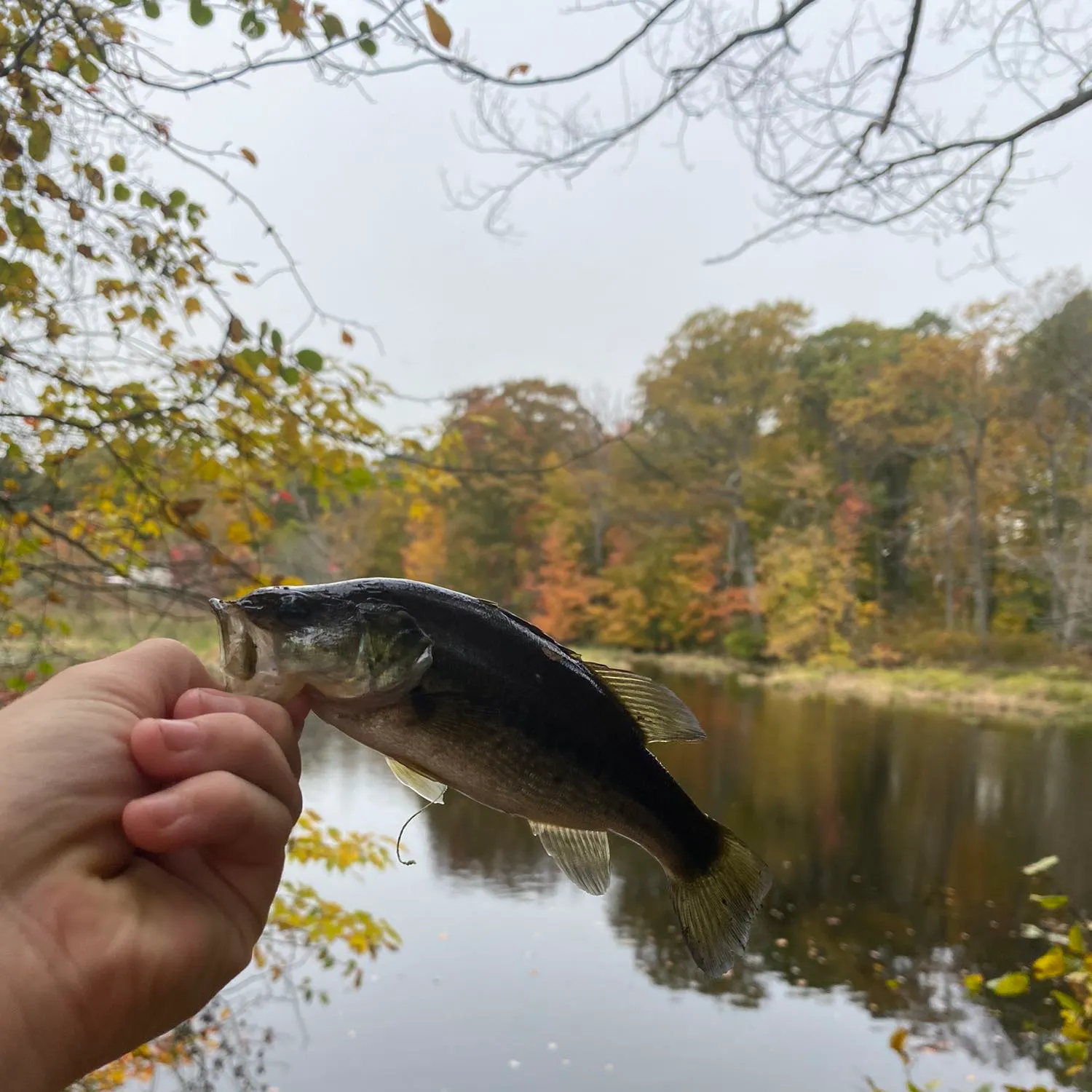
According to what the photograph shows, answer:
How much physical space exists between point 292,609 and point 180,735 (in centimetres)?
17

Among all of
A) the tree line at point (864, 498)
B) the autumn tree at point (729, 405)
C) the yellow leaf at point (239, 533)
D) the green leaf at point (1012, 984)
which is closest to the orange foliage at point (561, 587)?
the tree line at point (864, 498)

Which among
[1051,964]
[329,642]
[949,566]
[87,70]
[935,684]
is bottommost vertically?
[935,684]

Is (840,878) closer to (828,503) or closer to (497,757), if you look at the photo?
(497,757)

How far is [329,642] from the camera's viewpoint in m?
0.88

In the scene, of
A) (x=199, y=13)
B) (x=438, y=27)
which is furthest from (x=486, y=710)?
(x=199, y=13)

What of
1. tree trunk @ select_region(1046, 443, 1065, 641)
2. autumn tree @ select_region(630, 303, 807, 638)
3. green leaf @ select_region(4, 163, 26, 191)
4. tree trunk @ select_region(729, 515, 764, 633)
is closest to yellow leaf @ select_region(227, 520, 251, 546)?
green leaf @ select_region(4, 163, 26, 191)

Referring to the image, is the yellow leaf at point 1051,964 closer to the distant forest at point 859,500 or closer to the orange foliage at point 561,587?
the orange foliage at point 561,587

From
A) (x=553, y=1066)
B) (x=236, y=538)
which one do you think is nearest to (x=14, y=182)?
(x=236, y=538)

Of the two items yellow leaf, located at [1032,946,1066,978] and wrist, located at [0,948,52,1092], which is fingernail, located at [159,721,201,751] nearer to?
wrist, located at [0,948,52,1092]

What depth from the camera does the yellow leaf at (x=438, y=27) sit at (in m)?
1.86

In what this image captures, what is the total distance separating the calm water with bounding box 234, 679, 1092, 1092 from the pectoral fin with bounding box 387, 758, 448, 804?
522cm

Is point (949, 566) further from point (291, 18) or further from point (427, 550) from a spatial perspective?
point (291, 18)

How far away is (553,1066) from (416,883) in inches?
112

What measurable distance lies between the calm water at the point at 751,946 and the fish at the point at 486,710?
17.2 feet
